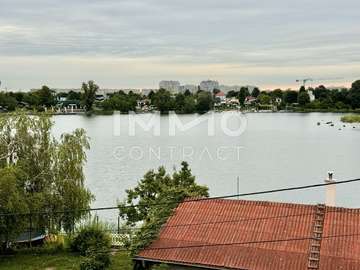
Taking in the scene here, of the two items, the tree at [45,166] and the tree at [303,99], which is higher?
the tree at [303,99]

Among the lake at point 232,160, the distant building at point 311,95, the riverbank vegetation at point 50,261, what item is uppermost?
the distant building at point 311,95

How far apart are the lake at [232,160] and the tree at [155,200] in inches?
379

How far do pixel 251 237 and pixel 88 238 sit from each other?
8134 mm

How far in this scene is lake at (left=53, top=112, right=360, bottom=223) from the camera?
37.0m

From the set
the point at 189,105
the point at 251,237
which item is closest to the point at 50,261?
the point at 251,237

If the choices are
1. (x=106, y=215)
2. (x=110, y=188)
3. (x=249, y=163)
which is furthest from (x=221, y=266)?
(x=249, y=163)

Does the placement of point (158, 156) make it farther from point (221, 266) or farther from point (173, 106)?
point (173, 106)

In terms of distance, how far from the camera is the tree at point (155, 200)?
15403 mm

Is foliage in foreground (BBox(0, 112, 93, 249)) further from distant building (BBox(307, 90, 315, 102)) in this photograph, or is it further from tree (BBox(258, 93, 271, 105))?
tree (BBox(258, 93, 271, 105))

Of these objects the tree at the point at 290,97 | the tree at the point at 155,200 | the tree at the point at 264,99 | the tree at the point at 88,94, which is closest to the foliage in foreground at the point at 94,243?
the tree at the point at 155,200

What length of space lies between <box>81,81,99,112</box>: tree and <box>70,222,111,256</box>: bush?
384 feet

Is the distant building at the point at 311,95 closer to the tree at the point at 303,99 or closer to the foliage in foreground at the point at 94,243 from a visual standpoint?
the tree at the point at 303,99

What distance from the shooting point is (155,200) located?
18.6 m

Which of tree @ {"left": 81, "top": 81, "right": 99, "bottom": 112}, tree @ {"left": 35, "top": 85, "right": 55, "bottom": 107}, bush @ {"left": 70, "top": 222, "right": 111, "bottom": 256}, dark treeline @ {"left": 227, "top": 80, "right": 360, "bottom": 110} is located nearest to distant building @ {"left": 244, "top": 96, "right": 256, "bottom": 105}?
dark treeline @ {"left": 227, "top": 80, "right": 360, "bottom": 110}
